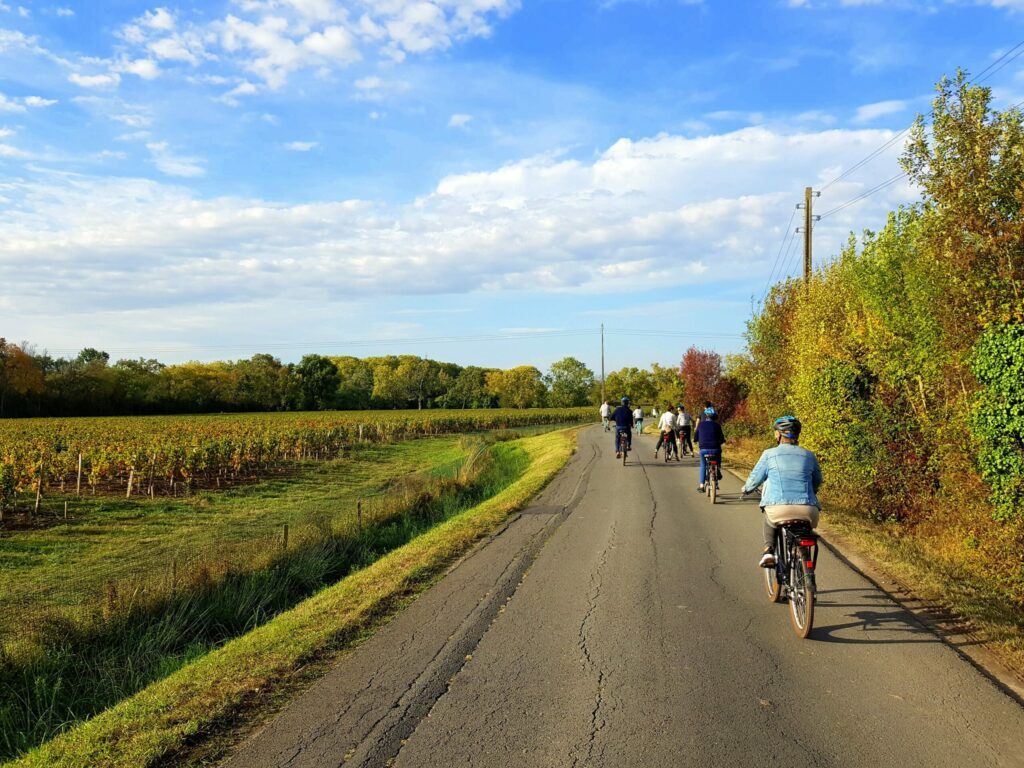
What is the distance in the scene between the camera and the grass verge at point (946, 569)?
6.12 meters

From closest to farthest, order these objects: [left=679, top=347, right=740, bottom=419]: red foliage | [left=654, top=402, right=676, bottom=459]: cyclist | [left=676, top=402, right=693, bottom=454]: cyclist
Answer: [left=676, top=402, right=693, bottom=454]: cyclist → [left=654, top=402, right=676, bottom=459]: cyclist → [left=679, top=347, right=740, bottom=419]: red foliage

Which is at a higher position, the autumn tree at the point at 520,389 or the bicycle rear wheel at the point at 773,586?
the autumn tree at the point at 520,389

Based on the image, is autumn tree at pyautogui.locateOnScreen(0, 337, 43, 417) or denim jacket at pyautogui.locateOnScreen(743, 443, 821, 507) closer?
denim jacket at pyautogui.locateOnScreen(743, 443, 821, 507)

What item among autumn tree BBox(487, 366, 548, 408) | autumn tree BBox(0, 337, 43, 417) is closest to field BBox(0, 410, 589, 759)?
autumn tree BBox(0, 337, 43, 417)

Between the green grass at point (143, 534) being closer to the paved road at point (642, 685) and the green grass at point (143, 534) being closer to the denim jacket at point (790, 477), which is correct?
the paved road at point (642, 685)

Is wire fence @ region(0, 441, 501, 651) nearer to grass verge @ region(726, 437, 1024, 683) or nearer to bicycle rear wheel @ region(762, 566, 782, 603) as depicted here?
bicycle rear wheel @ region(762, 566, 782, 603)

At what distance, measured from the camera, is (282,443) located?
32688 mm

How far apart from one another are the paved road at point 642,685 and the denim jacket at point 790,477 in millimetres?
1123

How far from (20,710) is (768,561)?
710 centimetres

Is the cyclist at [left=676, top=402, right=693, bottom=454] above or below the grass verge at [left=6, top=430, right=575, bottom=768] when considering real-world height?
above

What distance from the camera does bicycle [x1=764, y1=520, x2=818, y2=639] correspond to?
5.96m

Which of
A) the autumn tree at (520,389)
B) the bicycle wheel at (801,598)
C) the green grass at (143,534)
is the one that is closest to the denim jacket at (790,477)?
the bicycle wheel at (801,598)

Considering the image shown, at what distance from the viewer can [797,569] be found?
623 cm

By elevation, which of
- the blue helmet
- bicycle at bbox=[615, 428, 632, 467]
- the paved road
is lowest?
the paved road
